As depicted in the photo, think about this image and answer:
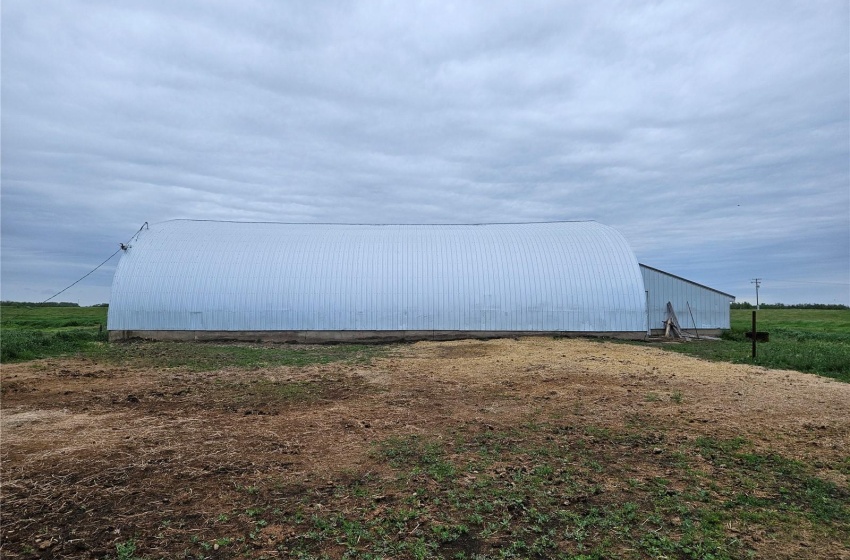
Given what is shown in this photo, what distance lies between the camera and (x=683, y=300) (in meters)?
34.0

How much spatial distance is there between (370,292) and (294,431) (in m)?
21.1

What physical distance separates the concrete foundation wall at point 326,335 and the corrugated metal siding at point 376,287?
306mm

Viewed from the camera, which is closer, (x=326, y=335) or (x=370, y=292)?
(x=326, y=335)

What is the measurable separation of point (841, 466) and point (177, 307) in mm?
31008

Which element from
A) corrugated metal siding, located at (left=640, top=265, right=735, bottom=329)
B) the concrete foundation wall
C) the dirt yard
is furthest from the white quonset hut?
the dirt yard

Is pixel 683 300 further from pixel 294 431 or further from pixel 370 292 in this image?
pixel 294 431

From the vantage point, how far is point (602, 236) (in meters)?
35.3

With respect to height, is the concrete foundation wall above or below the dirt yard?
above

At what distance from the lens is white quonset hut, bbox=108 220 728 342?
3094 cm

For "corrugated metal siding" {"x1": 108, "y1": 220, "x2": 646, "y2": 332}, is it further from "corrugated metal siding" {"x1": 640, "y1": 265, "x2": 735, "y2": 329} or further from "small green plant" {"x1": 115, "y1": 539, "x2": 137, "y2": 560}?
"small green plant" {"x1": 115, "y1": 539, "x2": 137, "y2": 560}

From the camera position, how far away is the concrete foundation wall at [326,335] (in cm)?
3070

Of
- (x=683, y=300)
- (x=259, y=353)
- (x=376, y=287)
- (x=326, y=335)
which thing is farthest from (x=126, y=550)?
(x=683, y=300)

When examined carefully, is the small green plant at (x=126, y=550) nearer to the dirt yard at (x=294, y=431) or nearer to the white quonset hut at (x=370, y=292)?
the dirt yard at (x=294, y=431)

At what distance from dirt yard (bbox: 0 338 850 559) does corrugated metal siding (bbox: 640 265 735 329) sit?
1519 centimetres
